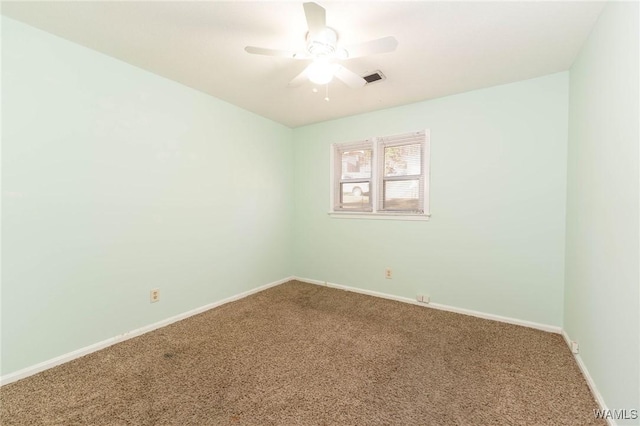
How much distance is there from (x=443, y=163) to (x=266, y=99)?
2133 millimetres

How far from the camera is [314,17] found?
1.38 meters

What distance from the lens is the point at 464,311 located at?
9.31ft

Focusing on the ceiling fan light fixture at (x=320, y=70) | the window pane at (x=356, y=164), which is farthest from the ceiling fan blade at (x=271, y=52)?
the window pane at (x=356, y=164)

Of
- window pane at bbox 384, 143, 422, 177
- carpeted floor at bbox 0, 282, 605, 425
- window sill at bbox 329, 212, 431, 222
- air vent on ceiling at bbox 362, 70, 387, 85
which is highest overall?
air vent on ceiling at bbox 362, 70, 387, 85

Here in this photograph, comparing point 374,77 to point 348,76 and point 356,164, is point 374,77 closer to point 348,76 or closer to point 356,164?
point 348,76

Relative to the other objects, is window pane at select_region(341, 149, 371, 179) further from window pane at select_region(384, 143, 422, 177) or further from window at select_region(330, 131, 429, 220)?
window pane at select_region(384, 143, 422, 177)

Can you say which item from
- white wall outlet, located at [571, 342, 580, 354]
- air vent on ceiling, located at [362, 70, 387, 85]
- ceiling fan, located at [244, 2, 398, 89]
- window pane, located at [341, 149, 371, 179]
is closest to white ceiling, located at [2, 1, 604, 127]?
air vent on ceiling, located at [362, 70, 387, 85]

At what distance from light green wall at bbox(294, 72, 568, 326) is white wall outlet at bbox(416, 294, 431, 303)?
60mm

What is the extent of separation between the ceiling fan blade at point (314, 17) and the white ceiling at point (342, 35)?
0.23 meters

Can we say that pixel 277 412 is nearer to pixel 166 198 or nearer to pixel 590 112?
pixel 166 198

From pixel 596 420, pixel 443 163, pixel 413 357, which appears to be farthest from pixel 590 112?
pixel 413 357

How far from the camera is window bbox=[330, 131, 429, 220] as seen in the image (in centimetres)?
314

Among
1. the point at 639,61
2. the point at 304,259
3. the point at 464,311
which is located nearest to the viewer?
the point at 639,61

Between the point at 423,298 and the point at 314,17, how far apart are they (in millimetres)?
2921
